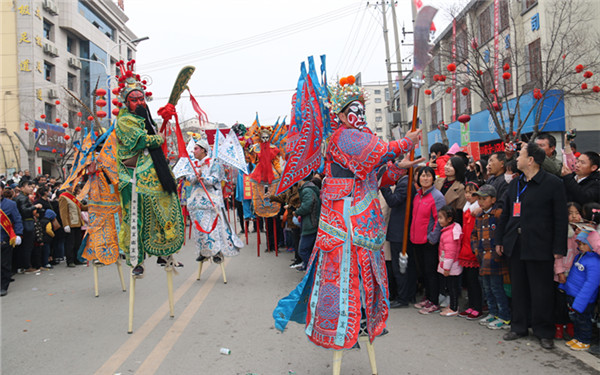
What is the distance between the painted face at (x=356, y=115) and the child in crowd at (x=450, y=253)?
2421 millimetres

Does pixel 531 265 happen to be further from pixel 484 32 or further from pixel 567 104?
pixel 484 32

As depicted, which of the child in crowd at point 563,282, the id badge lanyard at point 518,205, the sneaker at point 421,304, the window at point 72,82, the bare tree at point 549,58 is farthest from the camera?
the window at point 72,82

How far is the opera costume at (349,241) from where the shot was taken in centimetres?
338

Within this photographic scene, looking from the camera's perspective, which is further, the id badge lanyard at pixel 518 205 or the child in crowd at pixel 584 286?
the id badge lanyard at pixel 518 205

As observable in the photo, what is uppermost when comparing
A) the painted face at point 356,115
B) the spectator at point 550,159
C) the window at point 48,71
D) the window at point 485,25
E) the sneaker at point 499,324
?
the window at point 48,71

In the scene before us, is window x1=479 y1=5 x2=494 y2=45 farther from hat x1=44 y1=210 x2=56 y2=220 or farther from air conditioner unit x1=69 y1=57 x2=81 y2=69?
air conditioner unit x1=69 y1=57 x2=81 y2=69

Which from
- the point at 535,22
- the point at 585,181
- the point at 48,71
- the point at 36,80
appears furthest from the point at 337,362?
the point at 48,71

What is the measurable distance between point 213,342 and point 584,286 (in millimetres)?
3558

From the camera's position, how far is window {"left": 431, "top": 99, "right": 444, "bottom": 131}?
103 feet

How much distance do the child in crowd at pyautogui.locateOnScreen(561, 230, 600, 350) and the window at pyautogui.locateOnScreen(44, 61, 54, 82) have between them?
3723cm

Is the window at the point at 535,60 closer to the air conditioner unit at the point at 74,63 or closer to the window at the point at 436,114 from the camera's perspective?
the window at the point at 436,114

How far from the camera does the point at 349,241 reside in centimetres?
348

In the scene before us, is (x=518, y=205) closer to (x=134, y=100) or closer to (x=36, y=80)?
(x=134, y=100)

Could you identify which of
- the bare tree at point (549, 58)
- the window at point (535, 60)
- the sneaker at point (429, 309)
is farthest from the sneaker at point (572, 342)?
the window at point (535, 60)
